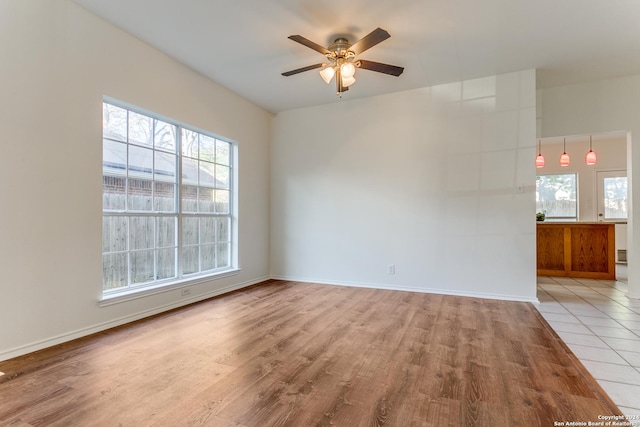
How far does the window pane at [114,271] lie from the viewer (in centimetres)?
320

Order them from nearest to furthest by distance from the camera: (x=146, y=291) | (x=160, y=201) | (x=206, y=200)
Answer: (x=146, y=291), (x=160, y=201), (x=206, y=200)

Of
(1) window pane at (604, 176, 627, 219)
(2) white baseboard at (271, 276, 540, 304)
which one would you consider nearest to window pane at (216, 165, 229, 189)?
(2) white baseboard at (271, 276, 540, 304)

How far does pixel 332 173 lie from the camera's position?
5.32 metres

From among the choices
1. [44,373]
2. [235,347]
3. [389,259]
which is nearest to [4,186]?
[44,373]

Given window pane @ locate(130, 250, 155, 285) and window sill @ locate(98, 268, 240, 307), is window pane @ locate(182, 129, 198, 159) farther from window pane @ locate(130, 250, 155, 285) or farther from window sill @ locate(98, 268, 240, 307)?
window sill @ locate(98, 268, 240, 307)

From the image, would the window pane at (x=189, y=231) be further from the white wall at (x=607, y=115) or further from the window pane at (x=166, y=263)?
the white wall at (x=607, y=115)

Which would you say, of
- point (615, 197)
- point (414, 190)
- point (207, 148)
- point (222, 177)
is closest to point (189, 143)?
point (207, 148)

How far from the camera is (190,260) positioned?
4266 mm

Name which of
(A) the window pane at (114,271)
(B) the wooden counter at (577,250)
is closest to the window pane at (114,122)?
(A) the window pane at (114,271)

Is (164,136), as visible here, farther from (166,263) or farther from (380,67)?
(380,67)

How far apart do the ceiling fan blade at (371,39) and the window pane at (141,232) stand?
303cm

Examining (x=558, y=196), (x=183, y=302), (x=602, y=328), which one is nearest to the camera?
(x=602, y=328)

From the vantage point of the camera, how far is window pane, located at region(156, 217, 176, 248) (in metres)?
3.82

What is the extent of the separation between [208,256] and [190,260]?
1.13 ft
